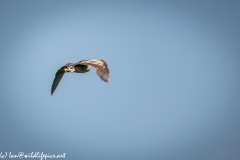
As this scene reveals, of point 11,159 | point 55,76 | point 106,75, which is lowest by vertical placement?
point 106,75

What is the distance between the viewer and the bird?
101 feet

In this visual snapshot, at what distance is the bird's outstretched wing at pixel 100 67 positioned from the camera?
30470mm

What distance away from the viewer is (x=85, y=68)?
110 feet

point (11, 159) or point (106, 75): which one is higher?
point (11, 159)

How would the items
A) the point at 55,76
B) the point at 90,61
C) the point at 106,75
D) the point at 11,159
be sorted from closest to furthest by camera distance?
the point at 106,75
the point at 90,61
the point at 55,76
the point at 11,159

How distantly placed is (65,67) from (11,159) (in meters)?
172

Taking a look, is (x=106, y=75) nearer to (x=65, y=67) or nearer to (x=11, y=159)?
(x=65, y=67)

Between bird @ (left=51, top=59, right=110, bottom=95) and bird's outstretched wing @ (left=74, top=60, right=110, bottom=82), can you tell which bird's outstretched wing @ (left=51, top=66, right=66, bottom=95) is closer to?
bird @ (left=51, top=59, right=110, bottom=95)

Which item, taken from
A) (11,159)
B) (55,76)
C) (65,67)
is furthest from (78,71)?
(11,159)

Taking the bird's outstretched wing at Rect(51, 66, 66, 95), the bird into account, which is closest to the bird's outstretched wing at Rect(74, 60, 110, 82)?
the bird

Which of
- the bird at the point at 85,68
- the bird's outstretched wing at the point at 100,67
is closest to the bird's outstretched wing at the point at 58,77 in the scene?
the bird at the point at 85,68

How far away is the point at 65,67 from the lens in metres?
33.8

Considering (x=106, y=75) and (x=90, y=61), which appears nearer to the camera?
(x=106, y=75)

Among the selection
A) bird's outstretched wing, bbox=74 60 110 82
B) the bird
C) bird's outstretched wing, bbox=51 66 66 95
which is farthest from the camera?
bird's outstretched wing, bbox=51 66 66 95
